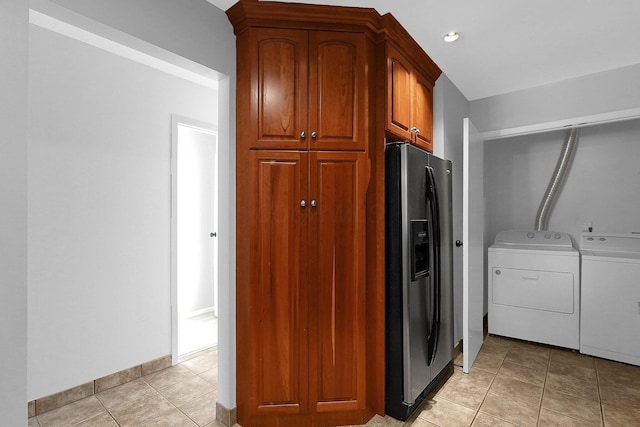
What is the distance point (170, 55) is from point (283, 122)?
66cm

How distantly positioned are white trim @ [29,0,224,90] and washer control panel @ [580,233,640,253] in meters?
3.81

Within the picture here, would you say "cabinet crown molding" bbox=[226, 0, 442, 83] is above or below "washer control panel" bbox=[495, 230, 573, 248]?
above

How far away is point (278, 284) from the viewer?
5.82 ft

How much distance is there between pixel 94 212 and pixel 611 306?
13.8 feet

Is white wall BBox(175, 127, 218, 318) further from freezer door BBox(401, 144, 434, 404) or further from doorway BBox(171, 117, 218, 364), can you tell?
freezer door BBox(401, 144, 434, 404)

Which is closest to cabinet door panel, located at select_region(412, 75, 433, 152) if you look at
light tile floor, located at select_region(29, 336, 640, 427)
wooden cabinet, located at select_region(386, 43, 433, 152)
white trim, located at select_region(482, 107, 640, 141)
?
wooden cabinet, located at select_region(386, 43, 433, 152)

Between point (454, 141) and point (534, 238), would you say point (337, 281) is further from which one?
point (534, 238)

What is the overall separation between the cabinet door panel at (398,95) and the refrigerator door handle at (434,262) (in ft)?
1.13

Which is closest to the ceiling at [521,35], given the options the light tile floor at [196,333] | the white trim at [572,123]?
the white trim at [572,123]

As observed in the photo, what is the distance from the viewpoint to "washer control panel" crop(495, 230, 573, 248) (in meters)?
3.25

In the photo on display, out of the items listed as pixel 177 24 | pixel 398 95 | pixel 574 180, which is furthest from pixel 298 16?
pixel 574 180

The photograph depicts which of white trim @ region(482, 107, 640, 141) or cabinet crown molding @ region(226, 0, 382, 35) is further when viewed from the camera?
white trim @ region(482, 107, 640, 141)

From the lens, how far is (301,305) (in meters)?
1.79

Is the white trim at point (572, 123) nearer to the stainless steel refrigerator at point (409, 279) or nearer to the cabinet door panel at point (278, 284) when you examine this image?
the stainless steel refrigerator at point (409, 279)
